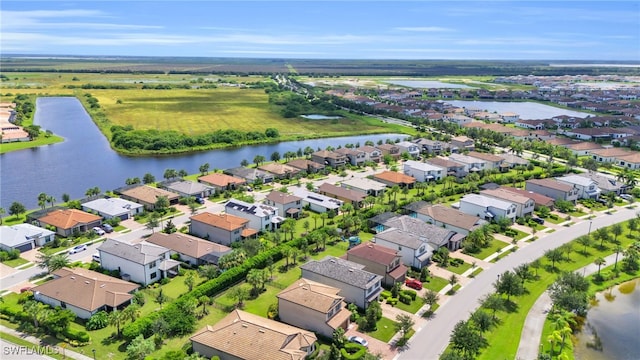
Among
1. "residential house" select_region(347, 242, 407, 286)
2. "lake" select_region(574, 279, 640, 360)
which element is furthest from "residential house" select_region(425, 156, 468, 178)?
"residential house" select_region(347, 242, 407, 286)

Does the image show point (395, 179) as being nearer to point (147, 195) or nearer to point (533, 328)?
point (147, 195)

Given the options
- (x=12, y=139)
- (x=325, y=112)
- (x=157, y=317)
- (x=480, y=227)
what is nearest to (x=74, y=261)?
(x=157, y=317)

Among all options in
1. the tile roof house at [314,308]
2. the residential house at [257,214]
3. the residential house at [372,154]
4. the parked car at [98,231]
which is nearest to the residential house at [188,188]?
the residential house at [257,214]

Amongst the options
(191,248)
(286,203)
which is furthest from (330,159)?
A: (191,248)

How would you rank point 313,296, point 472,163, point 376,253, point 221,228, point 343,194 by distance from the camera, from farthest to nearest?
point 472,163 → point 343,194 → point 221,228 → point 376,253 → point 313,296

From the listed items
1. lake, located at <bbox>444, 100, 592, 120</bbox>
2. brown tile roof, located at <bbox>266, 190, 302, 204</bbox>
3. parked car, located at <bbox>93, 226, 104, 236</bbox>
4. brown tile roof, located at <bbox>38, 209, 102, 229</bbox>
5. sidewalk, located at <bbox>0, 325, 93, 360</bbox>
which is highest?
lake, located at <bbox>444, 100, 592, 120</bbox>

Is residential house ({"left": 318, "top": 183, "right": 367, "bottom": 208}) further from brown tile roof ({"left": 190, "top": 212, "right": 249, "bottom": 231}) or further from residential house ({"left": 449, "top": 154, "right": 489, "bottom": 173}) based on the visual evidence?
residential house ({"left": 449, "top": 154, "right": 489, "bottom": 173})

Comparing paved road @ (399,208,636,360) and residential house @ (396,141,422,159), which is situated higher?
residential house @ (396,141,422,159)
